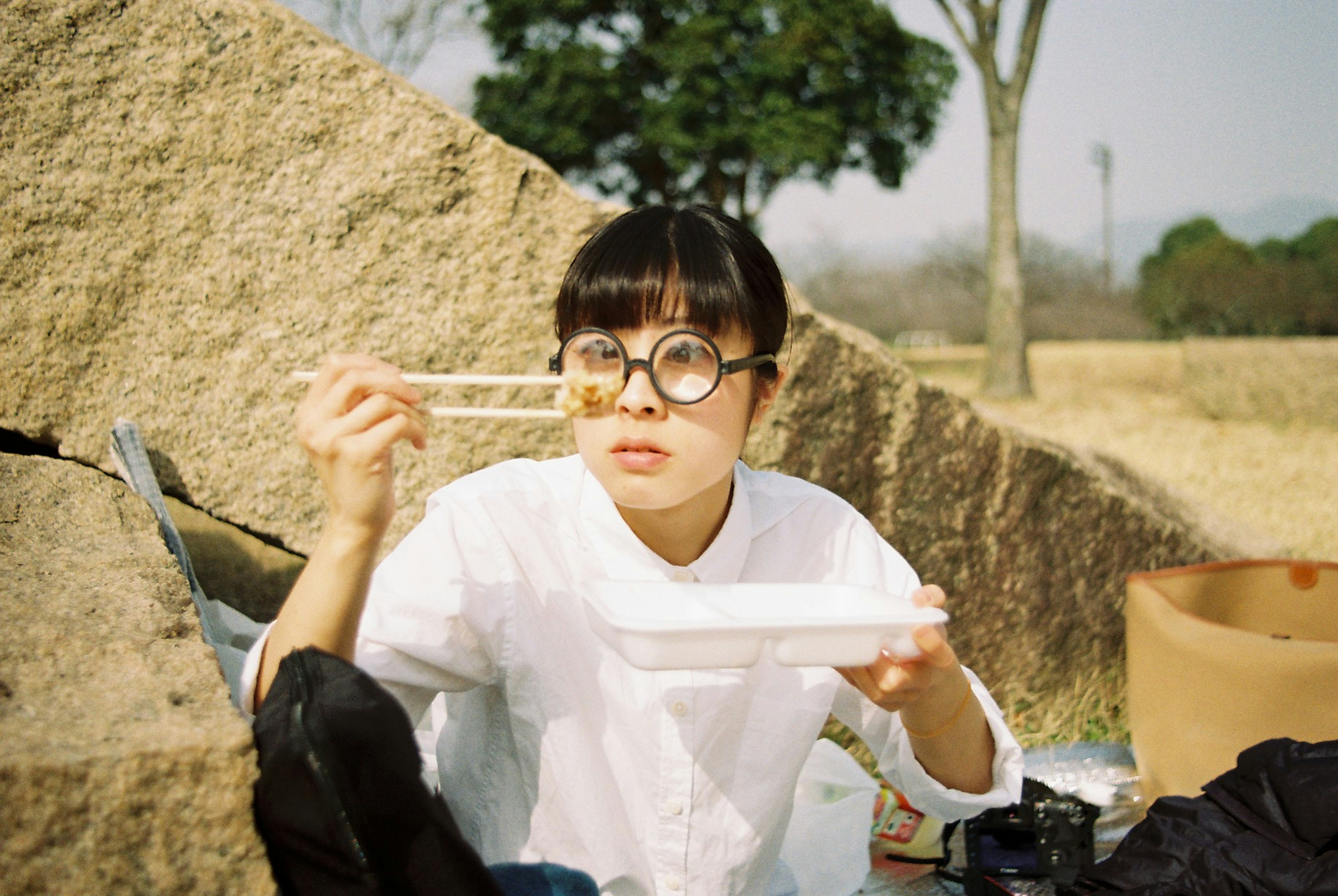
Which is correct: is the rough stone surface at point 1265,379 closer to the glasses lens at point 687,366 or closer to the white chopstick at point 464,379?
the glasses lens at point 687,366

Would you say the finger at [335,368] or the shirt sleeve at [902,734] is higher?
the finger at [335,368]

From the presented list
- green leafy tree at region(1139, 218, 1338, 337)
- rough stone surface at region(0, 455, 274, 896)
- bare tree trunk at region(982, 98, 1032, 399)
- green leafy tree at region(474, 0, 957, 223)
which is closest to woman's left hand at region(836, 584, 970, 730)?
rough stone surface at region(0, 455, 274, 896)

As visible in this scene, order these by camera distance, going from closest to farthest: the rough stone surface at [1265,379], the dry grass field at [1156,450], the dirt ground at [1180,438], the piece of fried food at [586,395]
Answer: the piece of fried food at [586,395] → the dry grass field at [1156,450] → the dirt ground at [1180,438] → the rough stone surface at [1265,379]

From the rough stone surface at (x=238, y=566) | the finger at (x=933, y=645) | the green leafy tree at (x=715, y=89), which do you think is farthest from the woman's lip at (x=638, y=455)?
the green leafy tree at (x=715, y=89)

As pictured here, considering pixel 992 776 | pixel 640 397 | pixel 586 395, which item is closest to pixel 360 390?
pixel 586 395

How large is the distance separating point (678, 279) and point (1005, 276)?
991 centimetres

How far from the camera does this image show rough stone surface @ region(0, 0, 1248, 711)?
2176mm

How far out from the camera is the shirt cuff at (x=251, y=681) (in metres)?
1.22

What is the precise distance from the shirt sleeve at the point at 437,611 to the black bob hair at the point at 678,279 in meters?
0.40

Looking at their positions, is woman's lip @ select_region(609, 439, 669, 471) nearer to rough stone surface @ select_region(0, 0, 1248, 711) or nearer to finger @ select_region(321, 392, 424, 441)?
finger @ select_region(321, 392, 424, 441)

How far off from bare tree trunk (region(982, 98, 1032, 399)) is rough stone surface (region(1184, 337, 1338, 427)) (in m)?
1.82

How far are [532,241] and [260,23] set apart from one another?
0.80 meters

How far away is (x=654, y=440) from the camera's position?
145 centimetres

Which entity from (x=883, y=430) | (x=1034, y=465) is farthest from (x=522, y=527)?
(x=1034, y=465)
